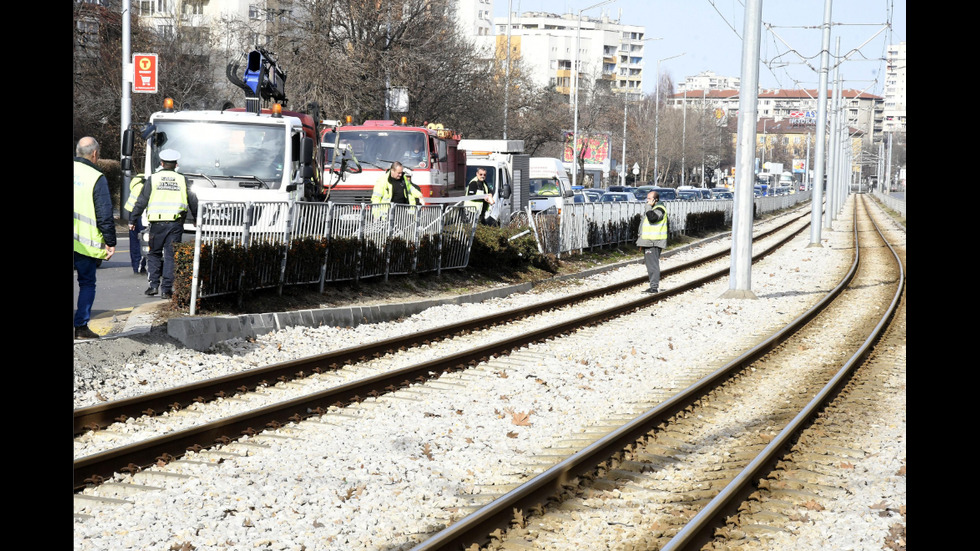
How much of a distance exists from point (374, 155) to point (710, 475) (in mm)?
14174

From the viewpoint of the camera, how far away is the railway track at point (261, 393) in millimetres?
6730

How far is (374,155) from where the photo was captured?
2016 cm

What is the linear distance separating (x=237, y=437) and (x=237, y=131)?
9.30 m

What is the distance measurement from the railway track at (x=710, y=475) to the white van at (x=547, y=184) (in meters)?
19.8

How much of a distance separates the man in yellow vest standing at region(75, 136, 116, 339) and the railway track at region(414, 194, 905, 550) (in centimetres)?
514

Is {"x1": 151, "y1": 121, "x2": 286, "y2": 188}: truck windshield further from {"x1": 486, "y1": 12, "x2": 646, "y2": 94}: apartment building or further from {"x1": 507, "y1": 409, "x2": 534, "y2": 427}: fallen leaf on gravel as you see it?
{"x1": 486, "y1": 12, "x2": 646, "y2": 94}: apartment building

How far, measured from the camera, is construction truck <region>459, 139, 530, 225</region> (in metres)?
26.1

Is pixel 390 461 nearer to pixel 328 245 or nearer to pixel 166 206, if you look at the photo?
pixel 166 206

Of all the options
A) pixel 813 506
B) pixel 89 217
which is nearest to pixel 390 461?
pixel 813 506

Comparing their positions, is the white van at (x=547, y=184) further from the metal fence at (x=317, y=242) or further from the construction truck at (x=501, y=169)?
the metal fence at (x=317, y=242)

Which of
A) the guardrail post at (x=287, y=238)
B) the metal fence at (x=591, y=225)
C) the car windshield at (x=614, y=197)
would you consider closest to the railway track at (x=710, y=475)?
the guardrail post at (x=287, y=238)

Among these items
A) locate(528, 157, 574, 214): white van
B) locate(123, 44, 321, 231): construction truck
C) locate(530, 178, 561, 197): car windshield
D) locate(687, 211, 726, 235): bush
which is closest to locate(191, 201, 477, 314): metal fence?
locate(123, 44, 321, 231): construction truck
